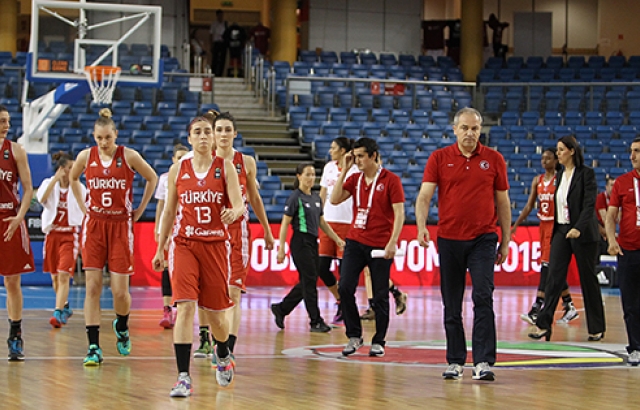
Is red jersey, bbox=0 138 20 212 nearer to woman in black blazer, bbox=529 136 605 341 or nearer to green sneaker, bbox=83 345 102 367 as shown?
green sneaker, bbox=83 345 102 367

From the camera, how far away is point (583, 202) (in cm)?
1069

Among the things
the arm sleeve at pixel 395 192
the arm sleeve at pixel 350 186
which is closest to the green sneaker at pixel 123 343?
the arm sleeve at pixel 350 186

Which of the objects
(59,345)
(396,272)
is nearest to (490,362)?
(59,345)

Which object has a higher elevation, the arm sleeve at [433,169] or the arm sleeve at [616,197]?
the arm sleeve at [433,169]

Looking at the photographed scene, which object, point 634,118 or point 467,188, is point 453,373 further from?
point 634,118

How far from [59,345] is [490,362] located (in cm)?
434

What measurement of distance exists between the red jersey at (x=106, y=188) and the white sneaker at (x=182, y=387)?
2.23 meters

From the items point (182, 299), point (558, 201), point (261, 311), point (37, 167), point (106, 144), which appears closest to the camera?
point (182, 299)

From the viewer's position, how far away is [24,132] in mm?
20125

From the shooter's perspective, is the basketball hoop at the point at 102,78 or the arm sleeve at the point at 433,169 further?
the basketball hoop at the point at 102,78

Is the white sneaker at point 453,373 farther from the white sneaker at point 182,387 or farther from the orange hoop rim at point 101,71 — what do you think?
the orange hoop rim at point 101,71

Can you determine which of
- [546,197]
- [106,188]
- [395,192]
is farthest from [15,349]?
[546,197]

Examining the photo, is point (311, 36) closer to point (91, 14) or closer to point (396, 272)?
point (91, 14)

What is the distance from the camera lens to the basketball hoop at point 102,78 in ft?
60.5
